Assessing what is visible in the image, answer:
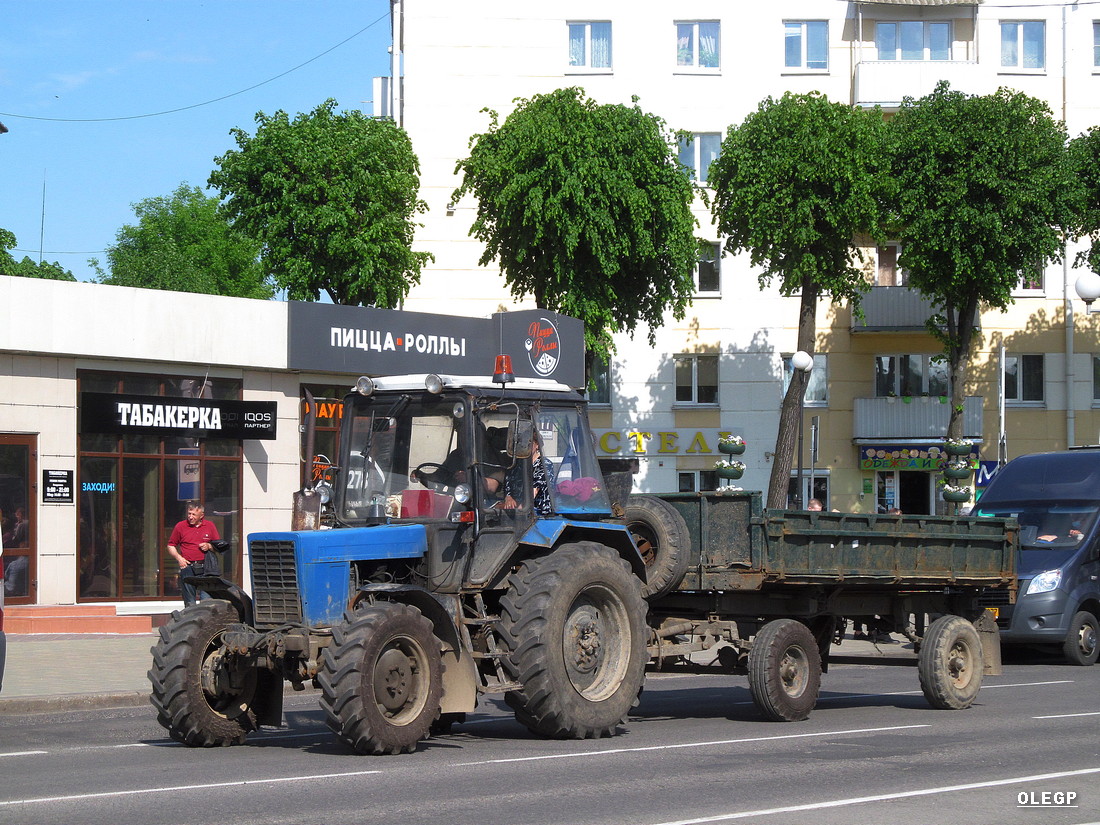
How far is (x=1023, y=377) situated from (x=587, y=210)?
59.7ft

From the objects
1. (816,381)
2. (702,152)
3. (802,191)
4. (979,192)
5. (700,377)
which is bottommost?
(816,381)

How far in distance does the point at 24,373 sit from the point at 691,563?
580 inches

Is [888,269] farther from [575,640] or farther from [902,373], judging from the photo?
[575,640]

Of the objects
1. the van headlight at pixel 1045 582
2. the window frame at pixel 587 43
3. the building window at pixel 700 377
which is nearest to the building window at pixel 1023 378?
the building window at pixel 700 377

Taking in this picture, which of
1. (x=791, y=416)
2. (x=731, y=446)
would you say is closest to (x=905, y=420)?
(x=791, y=416)

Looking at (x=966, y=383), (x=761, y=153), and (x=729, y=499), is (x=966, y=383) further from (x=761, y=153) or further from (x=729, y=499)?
(x=729, y=499)

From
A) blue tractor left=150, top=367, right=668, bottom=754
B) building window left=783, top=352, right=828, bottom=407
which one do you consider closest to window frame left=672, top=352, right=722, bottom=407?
building window left=783, top=352, right=828, bottom=407

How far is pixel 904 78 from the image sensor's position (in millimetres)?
43531

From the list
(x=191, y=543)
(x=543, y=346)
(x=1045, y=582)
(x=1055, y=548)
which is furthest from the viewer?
(x=543, y=346)

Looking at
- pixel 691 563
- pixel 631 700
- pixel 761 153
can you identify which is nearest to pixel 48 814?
pixel 631 700

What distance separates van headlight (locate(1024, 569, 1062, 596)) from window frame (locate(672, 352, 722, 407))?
2438 centimetres

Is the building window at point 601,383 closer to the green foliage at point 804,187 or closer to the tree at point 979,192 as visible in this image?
the green foliage at point 804,187

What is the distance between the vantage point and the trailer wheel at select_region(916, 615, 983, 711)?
43.6 ft

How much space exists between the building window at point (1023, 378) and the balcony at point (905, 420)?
1793 millimetres
